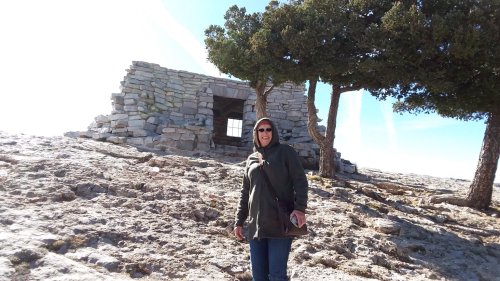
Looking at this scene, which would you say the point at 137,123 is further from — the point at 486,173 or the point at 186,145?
the point at 486,173

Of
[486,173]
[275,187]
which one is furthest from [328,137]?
[275,187]

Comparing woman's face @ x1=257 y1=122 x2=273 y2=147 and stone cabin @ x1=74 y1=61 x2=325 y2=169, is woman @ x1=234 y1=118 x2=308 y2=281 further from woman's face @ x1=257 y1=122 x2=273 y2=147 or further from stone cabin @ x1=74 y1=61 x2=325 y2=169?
stone cabin @ x1=74 y1=61 x2=325 y2=169

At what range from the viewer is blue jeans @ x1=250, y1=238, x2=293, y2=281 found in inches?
128

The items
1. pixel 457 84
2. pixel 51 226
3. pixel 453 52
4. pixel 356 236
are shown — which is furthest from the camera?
pixel 457 84

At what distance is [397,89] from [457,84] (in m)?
1.44

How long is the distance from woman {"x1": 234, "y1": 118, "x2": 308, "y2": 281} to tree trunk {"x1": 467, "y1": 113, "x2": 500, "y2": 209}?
24.4ft

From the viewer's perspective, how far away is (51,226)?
446 centimetres

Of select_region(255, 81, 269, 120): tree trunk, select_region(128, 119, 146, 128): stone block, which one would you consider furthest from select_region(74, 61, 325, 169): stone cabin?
select_region(255, 81, 269, 120): tree trunk

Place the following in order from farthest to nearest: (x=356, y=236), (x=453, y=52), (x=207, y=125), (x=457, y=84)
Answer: (x=207, y=125)
(x=457, y=84)
(x=453, y=52)
(x=356, y=236)

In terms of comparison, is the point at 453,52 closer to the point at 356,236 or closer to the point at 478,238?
the point at 478,238

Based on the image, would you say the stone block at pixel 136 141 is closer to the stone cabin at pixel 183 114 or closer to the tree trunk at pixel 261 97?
the stone cabin at pixel 183 114

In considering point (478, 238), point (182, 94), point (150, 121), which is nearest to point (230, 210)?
point (478, 238)

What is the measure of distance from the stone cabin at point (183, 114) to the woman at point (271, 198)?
9425mm

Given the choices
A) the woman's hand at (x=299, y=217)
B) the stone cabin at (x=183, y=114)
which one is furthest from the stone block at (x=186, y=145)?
the woman's hand at (x=299, y=217)
